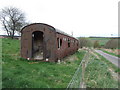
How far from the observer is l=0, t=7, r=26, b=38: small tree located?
3378 cm

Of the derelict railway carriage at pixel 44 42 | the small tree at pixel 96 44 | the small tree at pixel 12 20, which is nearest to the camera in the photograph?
the derelict railway carriage at pixel 44 42

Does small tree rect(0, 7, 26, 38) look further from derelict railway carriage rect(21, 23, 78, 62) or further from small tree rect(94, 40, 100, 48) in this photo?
small tree rect(94, 40, 100, 48)

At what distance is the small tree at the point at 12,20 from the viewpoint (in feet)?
111

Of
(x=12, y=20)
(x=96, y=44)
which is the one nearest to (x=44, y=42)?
(x=12, y=20)

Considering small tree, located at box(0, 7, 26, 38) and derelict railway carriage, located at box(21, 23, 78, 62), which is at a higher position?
small tree, located at box(0, 7, 26, 38)

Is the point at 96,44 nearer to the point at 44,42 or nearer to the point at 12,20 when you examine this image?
the point at 12,20

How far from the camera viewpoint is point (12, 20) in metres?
33.6

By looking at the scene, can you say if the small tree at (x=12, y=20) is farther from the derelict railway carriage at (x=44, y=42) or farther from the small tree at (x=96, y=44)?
the small tree at (x=96, y=44)

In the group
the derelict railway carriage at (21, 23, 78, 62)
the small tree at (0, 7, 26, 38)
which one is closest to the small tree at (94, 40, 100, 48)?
the small tree at (0, 7, 26, 38)

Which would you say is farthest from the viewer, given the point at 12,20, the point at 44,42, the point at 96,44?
the point at 96,44

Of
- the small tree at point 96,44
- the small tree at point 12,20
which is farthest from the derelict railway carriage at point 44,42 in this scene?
the small tree at point 96,44

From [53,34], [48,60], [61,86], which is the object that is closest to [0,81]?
[61,86]

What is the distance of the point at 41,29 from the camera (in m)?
11.3

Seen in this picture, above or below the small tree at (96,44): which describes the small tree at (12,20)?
above
